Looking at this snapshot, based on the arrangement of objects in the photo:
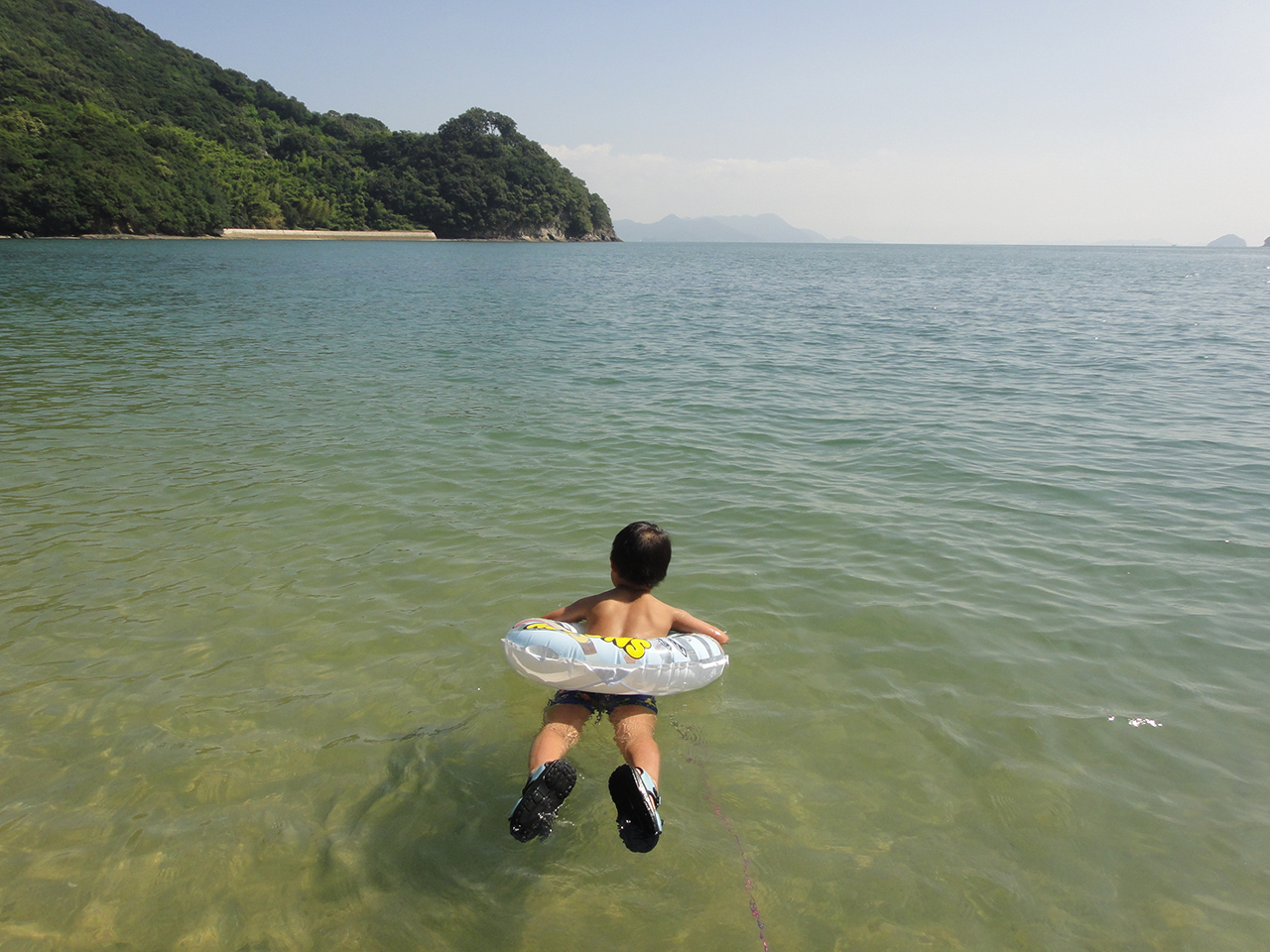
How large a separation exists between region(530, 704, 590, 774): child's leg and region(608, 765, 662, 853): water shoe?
41 centimetres

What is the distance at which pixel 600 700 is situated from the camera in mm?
3520

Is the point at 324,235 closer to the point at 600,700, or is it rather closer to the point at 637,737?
the point at 600,700

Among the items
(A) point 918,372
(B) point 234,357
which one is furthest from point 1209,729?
(B) point 234,357

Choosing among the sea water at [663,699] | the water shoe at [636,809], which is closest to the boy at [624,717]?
the water shoe at [636,809]

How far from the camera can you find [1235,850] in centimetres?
300

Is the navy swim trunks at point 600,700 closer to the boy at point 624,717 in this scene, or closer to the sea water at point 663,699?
the boy at point 624,717

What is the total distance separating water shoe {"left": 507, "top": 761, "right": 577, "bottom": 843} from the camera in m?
2.58

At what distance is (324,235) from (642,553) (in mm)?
114305

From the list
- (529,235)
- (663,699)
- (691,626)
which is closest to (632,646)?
(691,626)

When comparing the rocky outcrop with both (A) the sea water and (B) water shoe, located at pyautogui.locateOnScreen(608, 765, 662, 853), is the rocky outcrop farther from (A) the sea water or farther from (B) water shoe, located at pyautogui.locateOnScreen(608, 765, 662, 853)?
(B) water shoe, located at pyautogui.locateOnScreen(608, 765, 662, 853)

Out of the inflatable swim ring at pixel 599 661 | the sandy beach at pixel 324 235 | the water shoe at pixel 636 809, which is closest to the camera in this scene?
the water shoe at pixel 636 809

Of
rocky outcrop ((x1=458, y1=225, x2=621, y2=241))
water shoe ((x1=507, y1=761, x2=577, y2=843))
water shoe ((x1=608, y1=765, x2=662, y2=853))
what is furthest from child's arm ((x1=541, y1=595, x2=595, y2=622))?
rocky outcrop ((x1=458, y1=225, x2=621, y2=241))

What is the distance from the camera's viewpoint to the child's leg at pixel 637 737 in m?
3.08

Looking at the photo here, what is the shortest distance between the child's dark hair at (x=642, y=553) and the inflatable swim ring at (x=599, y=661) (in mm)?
337
